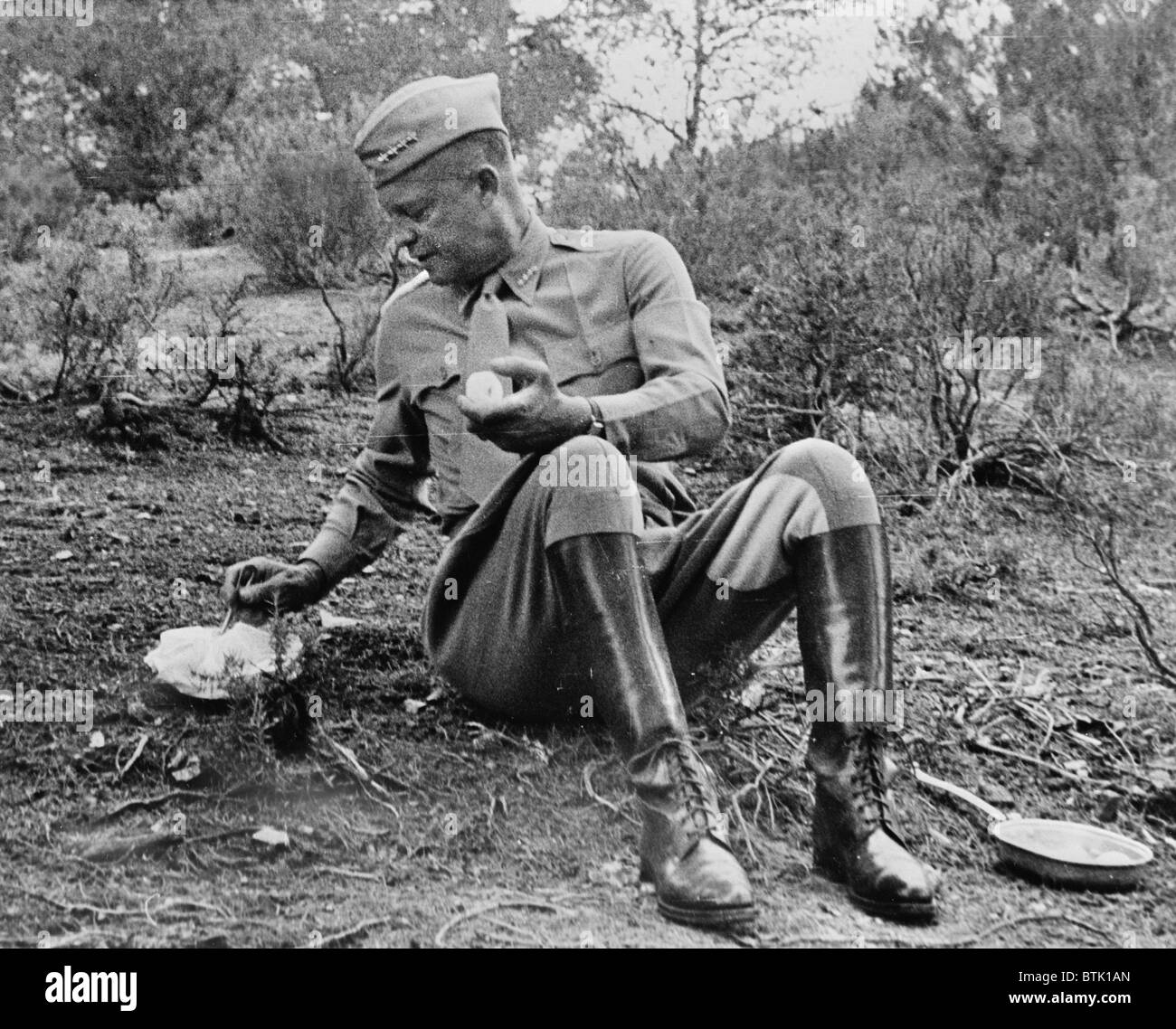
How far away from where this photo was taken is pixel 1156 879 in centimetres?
232

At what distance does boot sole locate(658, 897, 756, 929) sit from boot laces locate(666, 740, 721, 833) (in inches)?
4.6

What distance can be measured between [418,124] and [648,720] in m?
1.10

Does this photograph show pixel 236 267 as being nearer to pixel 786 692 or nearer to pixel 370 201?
pixel 370 201

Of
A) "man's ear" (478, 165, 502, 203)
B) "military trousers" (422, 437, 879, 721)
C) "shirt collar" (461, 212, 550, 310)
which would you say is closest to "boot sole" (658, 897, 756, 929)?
"military trousers" (422, 437, 879, 721)

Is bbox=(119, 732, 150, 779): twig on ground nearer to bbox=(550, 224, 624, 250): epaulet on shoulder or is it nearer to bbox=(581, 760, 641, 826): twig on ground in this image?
bbox=(581, 760, 641, 826): twig on ground

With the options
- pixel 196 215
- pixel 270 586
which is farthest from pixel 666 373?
pixel 196 215

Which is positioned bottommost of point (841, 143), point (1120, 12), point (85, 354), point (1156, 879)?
point (1156, 879)

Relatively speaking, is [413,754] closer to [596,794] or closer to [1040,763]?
[596,794]

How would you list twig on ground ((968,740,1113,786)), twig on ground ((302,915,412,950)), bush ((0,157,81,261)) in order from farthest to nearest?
bush ((0,157,81,261))
twig on ground ((968,740,1113,786))
twig on ground ((302,915,412,950))

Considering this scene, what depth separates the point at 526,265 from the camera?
2520 mm

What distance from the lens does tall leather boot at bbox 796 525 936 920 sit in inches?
82.9

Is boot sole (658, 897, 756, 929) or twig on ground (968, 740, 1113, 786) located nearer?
boot sole (658, 897, 756, 929)

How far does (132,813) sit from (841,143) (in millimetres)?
3940

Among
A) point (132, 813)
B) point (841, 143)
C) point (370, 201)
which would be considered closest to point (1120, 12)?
point (841, 143)
